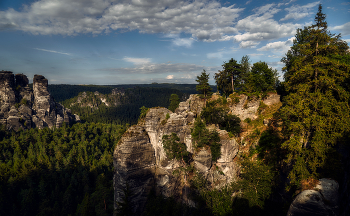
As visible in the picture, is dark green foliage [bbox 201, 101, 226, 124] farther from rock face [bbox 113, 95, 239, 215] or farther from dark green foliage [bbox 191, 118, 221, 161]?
dark green foliage [bbox 191, 118, 221, 161]

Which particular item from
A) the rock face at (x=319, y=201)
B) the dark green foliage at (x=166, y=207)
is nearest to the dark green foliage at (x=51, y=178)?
the dark green foliage at (x=166, y=207)

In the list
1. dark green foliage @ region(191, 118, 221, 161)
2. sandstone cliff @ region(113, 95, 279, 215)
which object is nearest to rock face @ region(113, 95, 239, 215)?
sandstone cliff @ region(113, 95, 279, 215)

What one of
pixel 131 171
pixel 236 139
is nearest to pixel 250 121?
pixel 236 139

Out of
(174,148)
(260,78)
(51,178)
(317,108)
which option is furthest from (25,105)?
(317,108)

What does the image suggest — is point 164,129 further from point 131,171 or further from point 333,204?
point 333,204

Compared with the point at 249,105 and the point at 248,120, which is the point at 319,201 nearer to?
the point at 248,120

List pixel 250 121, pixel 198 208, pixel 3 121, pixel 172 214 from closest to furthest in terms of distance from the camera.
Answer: pixel 198 208
pixel 172 214
pixel 250 121
pixel 3 121
